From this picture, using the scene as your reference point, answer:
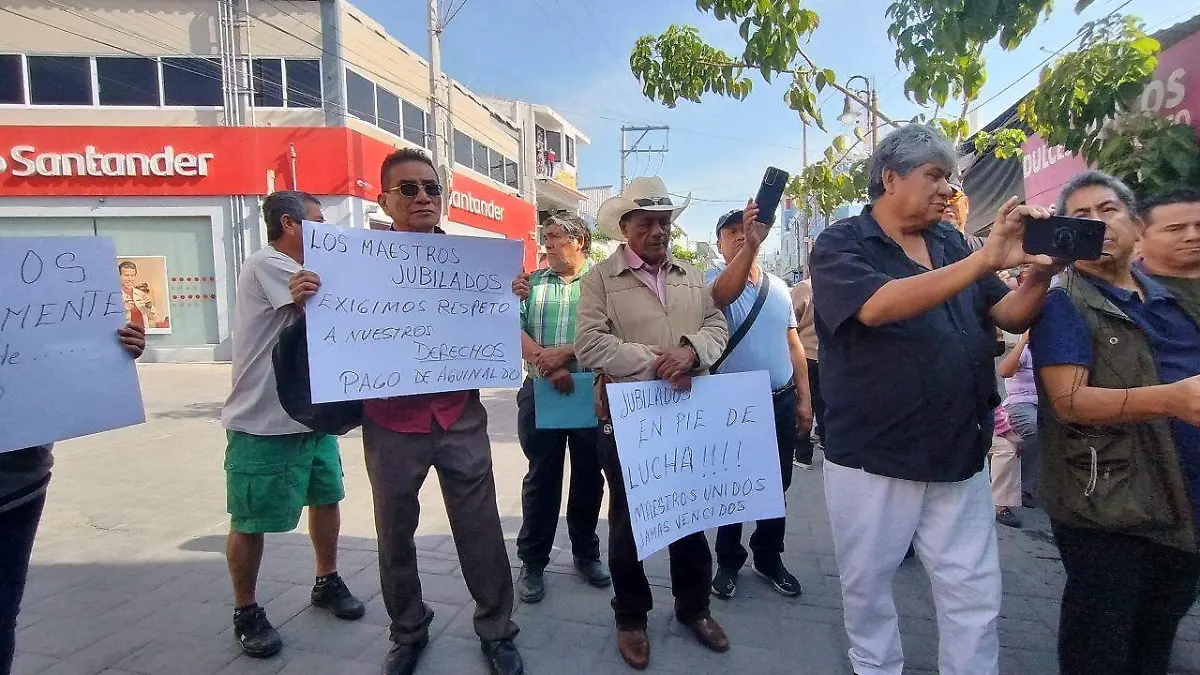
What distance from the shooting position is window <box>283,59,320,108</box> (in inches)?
594

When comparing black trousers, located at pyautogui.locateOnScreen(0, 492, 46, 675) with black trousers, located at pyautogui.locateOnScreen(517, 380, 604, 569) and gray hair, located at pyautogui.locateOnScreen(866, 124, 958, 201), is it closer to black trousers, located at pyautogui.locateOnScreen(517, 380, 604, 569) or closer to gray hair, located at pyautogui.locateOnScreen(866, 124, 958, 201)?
black trousers, located at pyautogui.locateOnScreen(517, 380, 604, 569)

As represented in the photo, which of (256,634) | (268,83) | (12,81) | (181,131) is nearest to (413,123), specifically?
(268,83)

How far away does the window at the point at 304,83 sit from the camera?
49.5ft

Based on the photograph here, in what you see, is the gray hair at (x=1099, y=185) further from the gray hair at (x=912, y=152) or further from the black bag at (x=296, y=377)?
the black bag at (x=296, y=377)

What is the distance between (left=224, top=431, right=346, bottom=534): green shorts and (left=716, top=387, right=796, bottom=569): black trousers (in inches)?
76.6

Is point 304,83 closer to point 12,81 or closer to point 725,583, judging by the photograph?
point 12,81

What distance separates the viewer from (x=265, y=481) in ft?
8.58

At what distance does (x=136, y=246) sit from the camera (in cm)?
1441

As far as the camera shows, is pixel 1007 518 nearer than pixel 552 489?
No

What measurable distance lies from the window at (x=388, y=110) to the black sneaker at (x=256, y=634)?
16.1 meters

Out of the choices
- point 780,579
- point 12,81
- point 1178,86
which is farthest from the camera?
point 12,81

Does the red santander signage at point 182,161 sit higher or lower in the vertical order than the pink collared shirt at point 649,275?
higher

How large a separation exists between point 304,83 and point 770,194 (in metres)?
15.7

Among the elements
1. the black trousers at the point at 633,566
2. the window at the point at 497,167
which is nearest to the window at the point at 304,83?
the window at the point at 497,167
